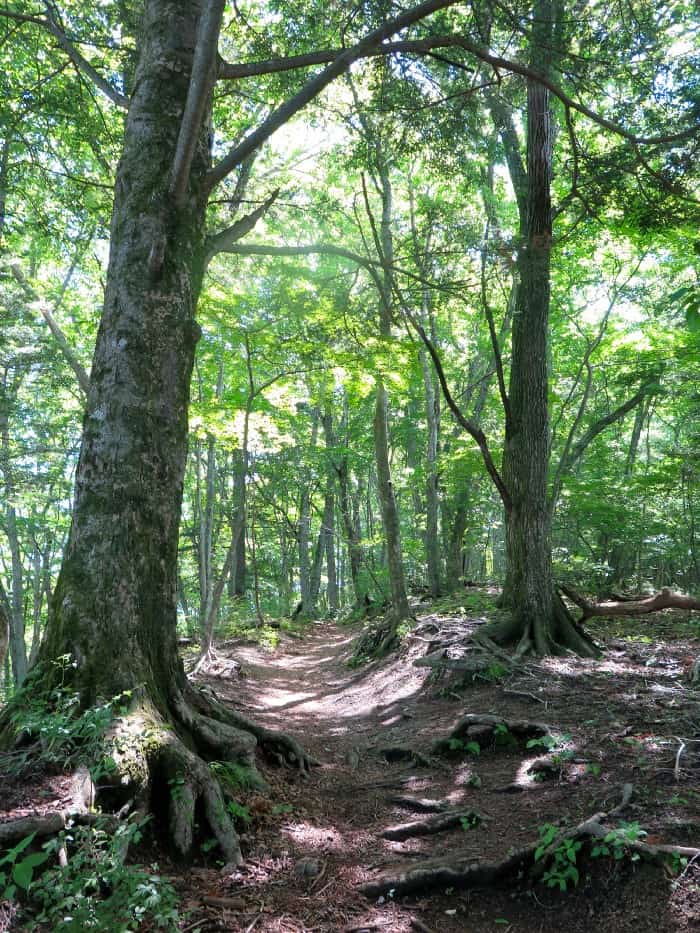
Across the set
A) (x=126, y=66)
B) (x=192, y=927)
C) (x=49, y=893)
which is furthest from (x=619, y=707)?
(x=126, y=66)

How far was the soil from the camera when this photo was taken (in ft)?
9.36

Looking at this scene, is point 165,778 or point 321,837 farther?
point 321,837

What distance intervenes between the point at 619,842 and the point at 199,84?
5106mm

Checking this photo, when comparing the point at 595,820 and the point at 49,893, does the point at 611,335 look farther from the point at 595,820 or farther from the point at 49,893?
the point at 49,893

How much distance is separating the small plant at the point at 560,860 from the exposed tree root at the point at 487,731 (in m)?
1.89

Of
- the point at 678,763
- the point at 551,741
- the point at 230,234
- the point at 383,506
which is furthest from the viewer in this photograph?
the point at 383,506

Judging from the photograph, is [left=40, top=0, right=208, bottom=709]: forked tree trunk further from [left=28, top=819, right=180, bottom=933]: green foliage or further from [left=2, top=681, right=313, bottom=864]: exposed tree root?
[left=28, top=819, right=180, bottom=933]: green foliage

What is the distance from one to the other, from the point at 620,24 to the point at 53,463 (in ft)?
49.4

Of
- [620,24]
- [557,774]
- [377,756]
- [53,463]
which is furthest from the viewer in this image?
[53,463]

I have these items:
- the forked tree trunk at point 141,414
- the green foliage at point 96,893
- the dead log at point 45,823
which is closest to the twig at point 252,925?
the green foliage at point 96,893

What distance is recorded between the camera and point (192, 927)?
8.80 feet

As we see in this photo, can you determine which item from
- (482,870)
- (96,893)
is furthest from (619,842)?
(96,893)

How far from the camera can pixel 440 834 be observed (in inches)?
152

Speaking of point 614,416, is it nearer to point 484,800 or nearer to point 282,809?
point 484,800
